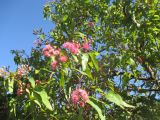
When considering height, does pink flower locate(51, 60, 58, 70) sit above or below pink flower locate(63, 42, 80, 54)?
below

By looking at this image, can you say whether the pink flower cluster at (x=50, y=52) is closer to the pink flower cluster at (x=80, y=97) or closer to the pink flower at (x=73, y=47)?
the pink flower at (x=73, y=47)

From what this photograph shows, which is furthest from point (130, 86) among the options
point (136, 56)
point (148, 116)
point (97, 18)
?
point (97, 18)

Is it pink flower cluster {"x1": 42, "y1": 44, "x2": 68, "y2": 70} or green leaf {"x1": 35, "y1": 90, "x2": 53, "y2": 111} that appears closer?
green leaf {"x1": 35, "y1": 90, "x2": 53, "y2": 111}

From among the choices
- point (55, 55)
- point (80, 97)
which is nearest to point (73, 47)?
point (55, 55)

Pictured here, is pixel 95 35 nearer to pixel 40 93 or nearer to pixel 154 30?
pixel 154 30

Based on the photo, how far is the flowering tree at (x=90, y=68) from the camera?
3242 mm

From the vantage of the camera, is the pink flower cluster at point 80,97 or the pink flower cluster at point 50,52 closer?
the pink flower cluster at point 80,97

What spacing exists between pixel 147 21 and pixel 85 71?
8.08ft

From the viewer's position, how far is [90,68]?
152 inches

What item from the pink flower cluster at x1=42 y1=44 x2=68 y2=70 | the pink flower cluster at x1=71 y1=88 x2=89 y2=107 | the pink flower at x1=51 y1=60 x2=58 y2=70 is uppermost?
the pink flower cluster at x1=42 y1=44 x2=68 y2=70

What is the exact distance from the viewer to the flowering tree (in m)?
3.24

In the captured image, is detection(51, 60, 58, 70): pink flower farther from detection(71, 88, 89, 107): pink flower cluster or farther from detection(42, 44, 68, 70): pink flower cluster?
detection(71, 88, 89, 107): pink flower cluster

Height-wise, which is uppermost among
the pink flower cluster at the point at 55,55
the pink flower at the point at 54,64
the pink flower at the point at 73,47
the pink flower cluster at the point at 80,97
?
the pink flower at the point at 73,47

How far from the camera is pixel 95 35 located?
6.80 m
